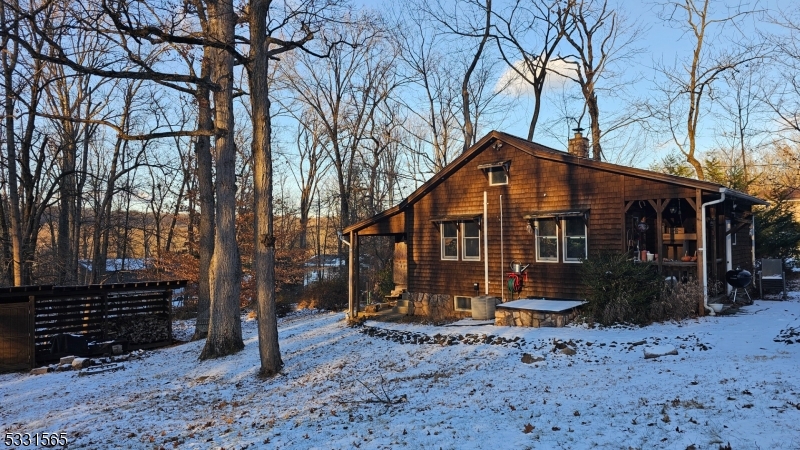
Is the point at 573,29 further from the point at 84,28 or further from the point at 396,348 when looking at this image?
the point at 84,28

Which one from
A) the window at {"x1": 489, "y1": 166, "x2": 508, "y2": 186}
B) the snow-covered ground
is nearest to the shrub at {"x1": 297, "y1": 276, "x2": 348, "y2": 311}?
the window at {"x1": 489, "y1": 166, "x2": 508, "y2": 186}

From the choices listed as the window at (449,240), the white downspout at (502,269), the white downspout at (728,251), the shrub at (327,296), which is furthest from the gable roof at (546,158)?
the shrub at (327,296)

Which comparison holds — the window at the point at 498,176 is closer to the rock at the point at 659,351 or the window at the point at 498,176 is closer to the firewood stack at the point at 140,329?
the rock at the point at 659,351

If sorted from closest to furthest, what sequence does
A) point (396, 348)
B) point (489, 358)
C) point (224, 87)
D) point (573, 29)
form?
1. point (489, 358)
2. point (396, 348)
3. point (224, 87)
4. point (573, 29)

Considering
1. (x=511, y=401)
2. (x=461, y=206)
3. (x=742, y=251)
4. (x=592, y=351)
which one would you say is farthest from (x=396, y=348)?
(x=742, y=251)

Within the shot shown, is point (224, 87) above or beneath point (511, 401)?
above

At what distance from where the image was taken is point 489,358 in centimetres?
953

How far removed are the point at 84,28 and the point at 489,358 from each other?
8850mm

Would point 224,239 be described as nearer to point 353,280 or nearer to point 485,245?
point 353,280

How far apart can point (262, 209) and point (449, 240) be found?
776 centimetres

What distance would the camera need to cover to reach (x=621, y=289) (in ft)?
38.9

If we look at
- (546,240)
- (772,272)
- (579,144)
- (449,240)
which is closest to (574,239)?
(546,240)

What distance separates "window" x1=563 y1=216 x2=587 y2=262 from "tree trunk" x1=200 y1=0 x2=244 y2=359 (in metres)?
8.73

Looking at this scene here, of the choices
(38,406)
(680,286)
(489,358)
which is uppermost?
(680,286)
